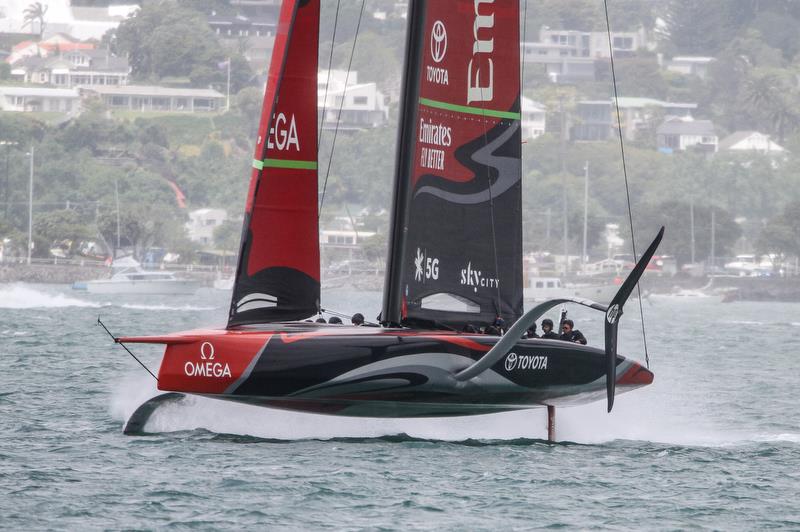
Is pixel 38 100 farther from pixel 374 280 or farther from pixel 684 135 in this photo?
pixel 684 135

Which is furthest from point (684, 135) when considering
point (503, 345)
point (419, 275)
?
point (503, 345)

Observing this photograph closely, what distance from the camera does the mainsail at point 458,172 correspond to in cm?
1353

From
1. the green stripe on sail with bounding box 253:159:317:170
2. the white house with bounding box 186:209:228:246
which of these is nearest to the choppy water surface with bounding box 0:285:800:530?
the green stripe on sail with bounding box 253:159:317:170

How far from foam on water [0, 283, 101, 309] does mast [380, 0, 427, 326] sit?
3917cm

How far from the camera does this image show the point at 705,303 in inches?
3169

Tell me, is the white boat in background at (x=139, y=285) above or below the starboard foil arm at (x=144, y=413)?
below

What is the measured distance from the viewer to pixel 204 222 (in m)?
92.1

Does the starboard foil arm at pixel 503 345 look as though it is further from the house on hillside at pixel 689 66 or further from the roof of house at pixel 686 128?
the house on hillside at pixel 689 66

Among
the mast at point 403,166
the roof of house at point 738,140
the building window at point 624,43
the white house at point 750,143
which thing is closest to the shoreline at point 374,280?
the white house at point 750,143

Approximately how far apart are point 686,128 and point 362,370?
4483 inches

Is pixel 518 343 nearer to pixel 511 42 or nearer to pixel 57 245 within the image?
pixel 511 42

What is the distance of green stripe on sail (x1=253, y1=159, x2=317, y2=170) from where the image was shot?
1322 cm

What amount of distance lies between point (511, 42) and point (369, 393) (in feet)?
12.5

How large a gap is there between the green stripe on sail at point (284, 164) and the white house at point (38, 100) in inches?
4133
